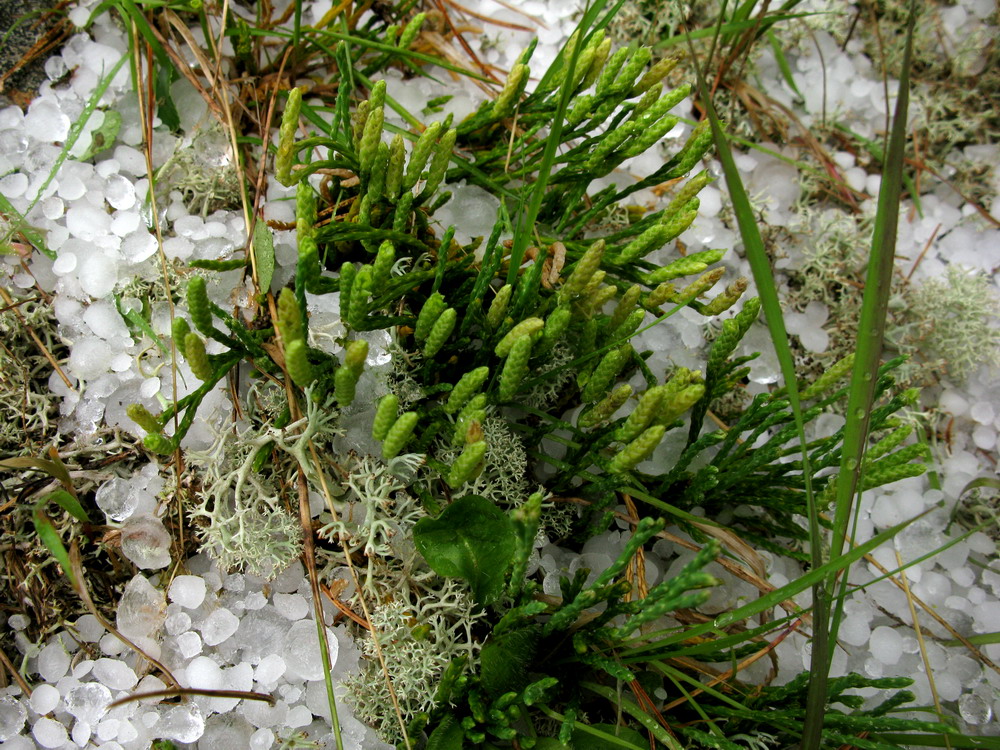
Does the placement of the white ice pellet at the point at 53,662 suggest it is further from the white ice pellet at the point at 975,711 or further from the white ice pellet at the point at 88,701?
the white ice pellet at the point at 975,711

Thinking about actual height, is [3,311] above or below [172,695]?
above

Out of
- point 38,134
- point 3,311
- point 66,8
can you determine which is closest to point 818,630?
point 3,311

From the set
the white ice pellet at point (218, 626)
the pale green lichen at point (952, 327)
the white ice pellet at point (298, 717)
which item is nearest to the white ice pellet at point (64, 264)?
the white ice pellet at point (218, 626)

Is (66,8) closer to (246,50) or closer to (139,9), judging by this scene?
(139,9)

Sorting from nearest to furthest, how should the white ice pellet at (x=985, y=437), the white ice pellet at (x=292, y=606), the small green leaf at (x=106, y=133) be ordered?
the white ice pellet at (x=292, y=606) < the small green leaf at (x=106, y=133) < the white ice pellet at (x=985, y=437)

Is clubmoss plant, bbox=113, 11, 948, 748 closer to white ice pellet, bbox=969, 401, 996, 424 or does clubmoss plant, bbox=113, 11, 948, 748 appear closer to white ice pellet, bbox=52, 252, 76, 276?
white ice pellet, bbox=52, 252, 76, 276

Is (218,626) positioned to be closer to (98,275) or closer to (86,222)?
(98,275)

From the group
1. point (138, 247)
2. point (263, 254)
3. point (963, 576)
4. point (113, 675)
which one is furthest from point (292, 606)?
point (963, 576)

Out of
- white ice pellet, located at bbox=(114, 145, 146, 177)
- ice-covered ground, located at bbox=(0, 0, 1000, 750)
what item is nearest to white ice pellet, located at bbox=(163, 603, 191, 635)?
ice-covered ground, located at bbox=(0, 0, 1000, 750)
